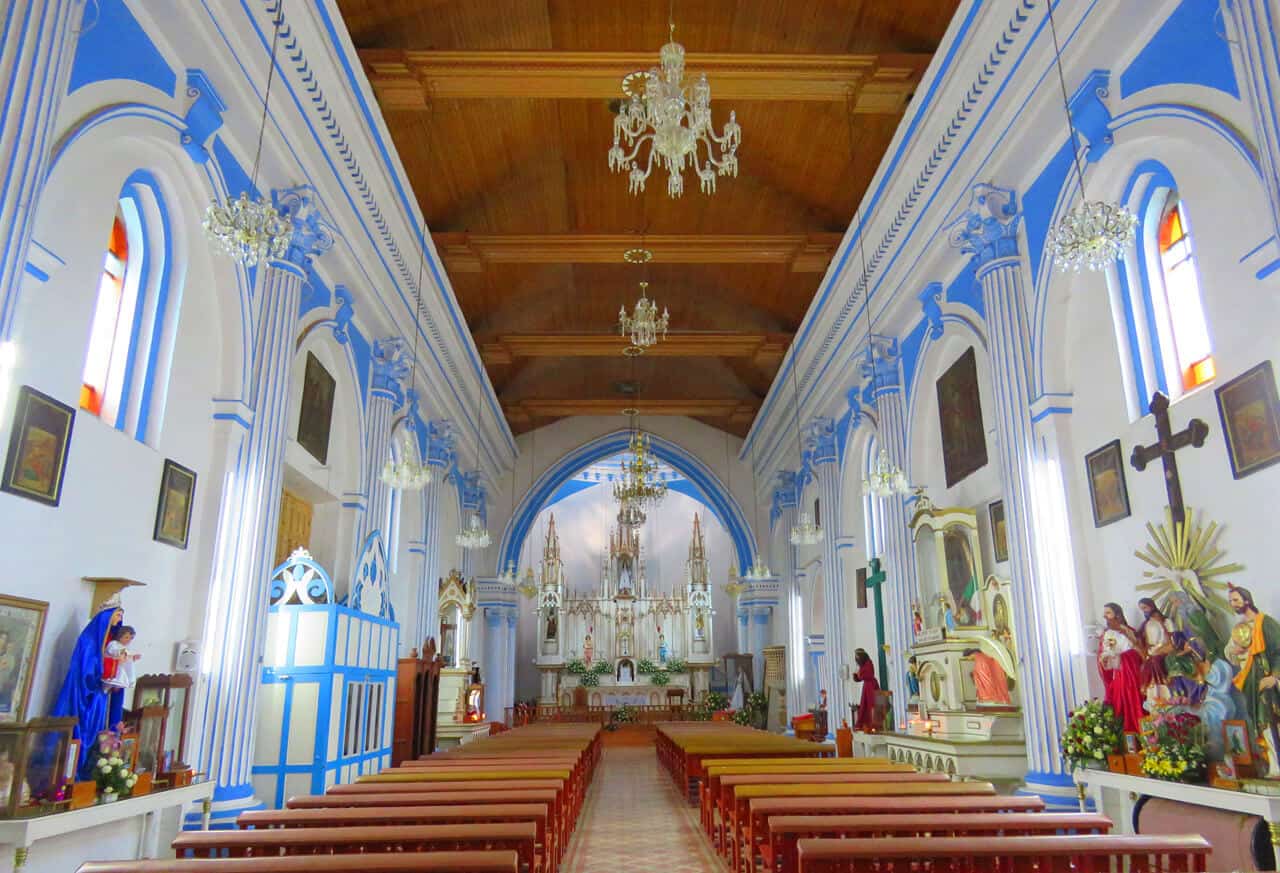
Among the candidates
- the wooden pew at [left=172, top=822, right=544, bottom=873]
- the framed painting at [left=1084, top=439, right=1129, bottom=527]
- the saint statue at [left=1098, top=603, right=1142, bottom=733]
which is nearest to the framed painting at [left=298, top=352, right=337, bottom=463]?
the wooden pew at [left=172, top=822, right=544, bottom=873]

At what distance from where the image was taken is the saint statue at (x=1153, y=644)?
6168mm

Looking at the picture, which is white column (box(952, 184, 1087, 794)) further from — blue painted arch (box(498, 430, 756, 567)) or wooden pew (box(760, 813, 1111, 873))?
blue painted arch (box(498, 430, 756, 567))

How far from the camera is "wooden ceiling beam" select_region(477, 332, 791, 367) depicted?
55.7 feet

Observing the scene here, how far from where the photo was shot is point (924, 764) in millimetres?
9758

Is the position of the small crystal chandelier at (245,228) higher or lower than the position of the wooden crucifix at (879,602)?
higher

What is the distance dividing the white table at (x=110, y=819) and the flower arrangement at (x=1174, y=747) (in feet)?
22.2

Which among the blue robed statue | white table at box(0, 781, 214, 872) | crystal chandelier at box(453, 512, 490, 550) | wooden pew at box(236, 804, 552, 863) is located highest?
crystal chandelier at box(453, 512, 490, 550)

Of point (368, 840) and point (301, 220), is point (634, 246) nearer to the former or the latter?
point (301, 220)

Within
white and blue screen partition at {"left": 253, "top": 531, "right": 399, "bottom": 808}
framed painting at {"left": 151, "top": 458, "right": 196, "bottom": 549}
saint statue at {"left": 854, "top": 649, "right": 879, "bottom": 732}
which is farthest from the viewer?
saint statue at {"left": 854, "top": 649, "right": 879, "bottom": 732}

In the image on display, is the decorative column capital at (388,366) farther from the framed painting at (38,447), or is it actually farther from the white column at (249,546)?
the framed painting at (38,447)

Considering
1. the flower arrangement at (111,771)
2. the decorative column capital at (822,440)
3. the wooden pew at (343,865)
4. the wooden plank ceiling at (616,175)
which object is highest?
the wooden plank ceiling at (616,175)

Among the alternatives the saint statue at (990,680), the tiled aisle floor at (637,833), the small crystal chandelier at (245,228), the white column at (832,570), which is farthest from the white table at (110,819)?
the white column at (832,570)

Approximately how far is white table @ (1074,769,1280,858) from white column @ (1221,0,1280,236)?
3.27 m

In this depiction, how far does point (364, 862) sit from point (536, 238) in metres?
11.0
